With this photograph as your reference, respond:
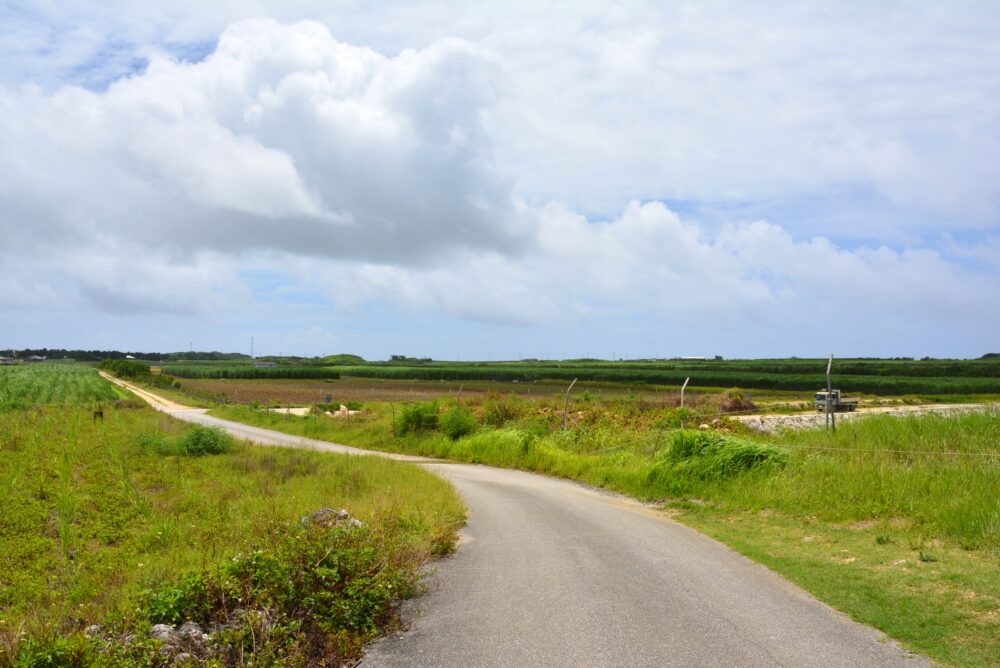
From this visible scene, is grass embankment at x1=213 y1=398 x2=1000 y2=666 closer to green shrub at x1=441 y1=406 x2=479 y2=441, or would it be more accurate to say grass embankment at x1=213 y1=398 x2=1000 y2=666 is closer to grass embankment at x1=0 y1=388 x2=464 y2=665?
grass embankment at x1=0 y1=388 x2=464 y2=665

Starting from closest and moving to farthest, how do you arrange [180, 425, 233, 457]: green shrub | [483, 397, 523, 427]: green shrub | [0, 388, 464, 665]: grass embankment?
[0, 388, 464, 665]: grass embankment, [180, 425, 233, 457]: green shrub, [483, 397, 523, 427]: green shrub

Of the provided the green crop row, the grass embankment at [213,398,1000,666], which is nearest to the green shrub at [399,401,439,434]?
the grass embankment at [213,398,1000,666]

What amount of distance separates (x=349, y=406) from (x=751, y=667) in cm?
4881

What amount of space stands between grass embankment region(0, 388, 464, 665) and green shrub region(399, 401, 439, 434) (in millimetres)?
10770

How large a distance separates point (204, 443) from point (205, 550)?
54.8 ft

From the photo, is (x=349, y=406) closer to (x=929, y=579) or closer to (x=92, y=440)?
(x=92, y=440)

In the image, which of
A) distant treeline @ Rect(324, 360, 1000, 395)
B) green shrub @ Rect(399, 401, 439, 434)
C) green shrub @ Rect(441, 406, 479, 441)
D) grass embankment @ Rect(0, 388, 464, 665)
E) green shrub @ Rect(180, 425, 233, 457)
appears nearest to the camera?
grass embankment @ Rect(0, 388, 464, 665)

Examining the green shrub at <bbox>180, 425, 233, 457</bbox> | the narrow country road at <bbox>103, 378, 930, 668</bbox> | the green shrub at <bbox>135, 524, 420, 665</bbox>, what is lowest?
the green shrub at <bbox>180, 425, 233, 457</bbox>

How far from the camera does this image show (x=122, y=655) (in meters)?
5.71

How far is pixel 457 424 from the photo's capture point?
32.1 m

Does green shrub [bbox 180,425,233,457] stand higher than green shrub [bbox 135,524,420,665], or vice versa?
green shrub [bbox 135,524,420,665]

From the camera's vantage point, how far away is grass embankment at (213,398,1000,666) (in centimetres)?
825

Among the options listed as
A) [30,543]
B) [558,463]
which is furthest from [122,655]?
[558,463]

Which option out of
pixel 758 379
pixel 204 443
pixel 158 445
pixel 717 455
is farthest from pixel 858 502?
pixel 758 379
